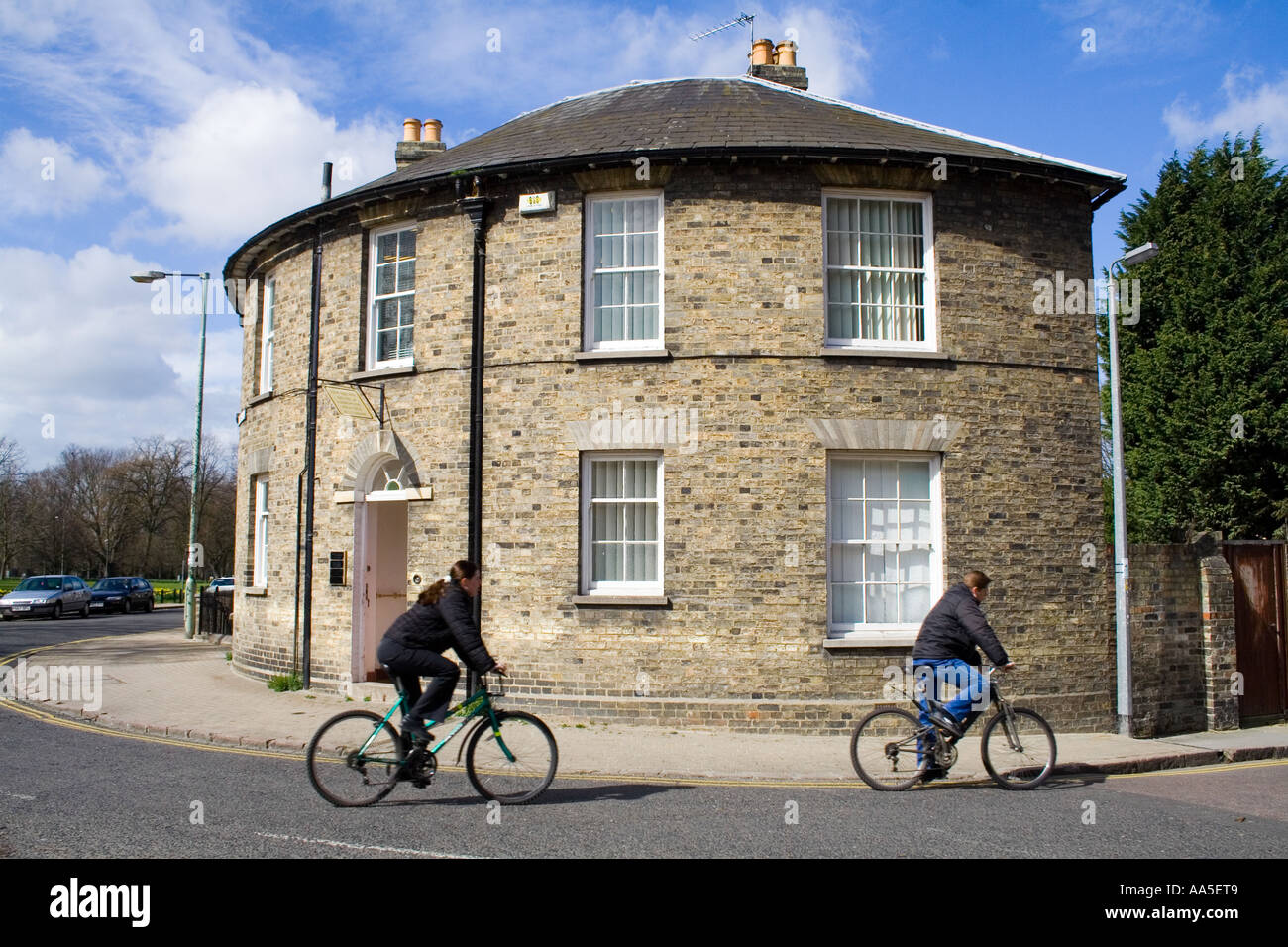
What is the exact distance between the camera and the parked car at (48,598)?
110 feet

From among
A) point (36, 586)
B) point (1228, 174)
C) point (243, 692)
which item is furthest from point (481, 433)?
point (36, 586)

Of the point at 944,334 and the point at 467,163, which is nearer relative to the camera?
the point at 944,334

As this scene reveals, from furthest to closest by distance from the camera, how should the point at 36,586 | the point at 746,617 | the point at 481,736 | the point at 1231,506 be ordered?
the point at 36,586 < the point at 1231,506 < the point at 746,617 < the point at 481,736

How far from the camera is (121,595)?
38.8 meters

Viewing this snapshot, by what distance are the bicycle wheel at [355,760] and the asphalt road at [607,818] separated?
0.52 feet

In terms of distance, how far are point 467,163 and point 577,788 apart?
27.1ft

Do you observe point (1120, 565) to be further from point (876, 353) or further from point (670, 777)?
point (670, 777)

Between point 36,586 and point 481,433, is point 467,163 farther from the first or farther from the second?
point 36,586

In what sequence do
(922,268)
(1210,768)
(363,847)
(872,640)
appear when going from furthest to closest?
(922,268) → (872,640) → (1210,768) → (363,847)

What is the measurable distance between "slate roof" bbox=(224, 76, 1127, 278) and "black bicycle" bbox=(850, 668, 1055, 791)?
6558 millimetres

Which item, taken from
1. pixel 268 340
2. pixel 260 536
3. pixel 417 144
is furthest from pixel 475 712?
pixel 417 144

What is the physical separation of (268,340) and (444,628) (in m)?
10.1

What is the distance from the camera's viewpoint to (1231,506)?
69.5 feet

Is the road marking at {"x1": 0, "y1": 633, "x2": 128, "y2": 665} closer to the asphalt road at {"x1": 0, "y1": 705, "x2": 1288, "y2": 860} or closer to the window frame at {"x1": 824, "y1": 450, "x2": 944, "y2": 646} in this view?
the asphalt road at {"x1": 0, "y1": 705, "x2": 1288, "y2": 860}
